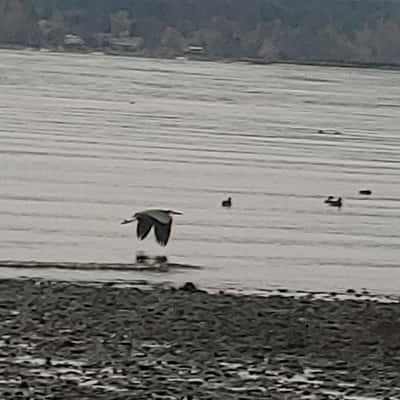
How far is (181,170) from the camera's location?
35.7 m

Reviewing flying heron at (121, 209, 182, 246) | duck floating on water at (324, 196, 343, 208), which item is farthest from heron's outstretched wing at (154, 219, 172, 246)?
duck floating on water at (324, 196, 343, 208)

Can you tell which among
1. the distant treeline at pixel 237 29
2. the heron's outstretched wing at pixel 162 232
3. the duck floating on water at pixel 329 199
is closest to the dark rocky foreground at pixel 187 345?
the heron's outstretched wing at pixel 162 232

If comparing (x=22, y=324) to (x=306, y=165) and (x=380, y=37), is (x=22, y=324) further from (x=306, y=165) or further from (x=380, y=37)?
(x=380, y=37)

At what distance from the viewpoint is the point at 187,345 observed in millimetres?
13773

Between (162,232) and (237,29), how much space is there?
166796 millimetres

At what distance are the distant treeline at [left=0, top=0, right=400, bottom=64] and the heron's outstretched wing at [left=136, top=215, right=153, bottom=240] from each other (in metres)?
158

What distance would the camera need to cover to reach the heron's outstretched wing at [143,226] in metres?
21.7

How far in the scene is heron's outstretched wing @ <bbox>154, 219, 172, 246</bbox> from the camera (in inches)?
845

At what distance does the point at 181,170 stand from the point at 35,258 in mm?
15686

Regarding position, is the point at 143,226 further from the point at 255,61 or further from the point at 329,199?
the point at 255,61

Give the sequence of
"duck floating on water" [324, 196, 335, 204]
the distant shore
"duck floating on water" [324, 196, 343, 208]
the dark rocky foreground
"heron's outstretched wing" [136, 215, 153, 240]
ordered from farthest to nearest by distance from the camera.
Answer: the distant shore, "duck floating on water" [324, 196, 335, 204], "duck floating on water" [324, 196, 343, 208], "heron's outstretched wing" [136, 215, 153, 240], the dark rocky foreground

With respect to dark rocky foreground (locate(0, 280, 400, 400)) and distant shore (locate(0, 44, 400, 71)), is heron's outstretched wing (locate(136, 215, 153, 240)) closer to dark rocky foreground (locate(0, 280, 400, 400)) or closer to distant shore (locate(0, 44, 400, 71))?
dark rocky foreground (locate(0, 280, 400, 400))

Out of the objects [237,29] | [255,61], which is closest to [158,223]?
[255,61]

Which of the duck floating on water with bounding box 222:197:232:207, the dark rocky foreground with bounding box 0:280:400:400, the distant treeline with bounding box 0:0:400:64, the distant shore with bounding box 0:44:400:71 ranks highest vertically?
the dark rocky foreground with bounding box 0:280:400:400
